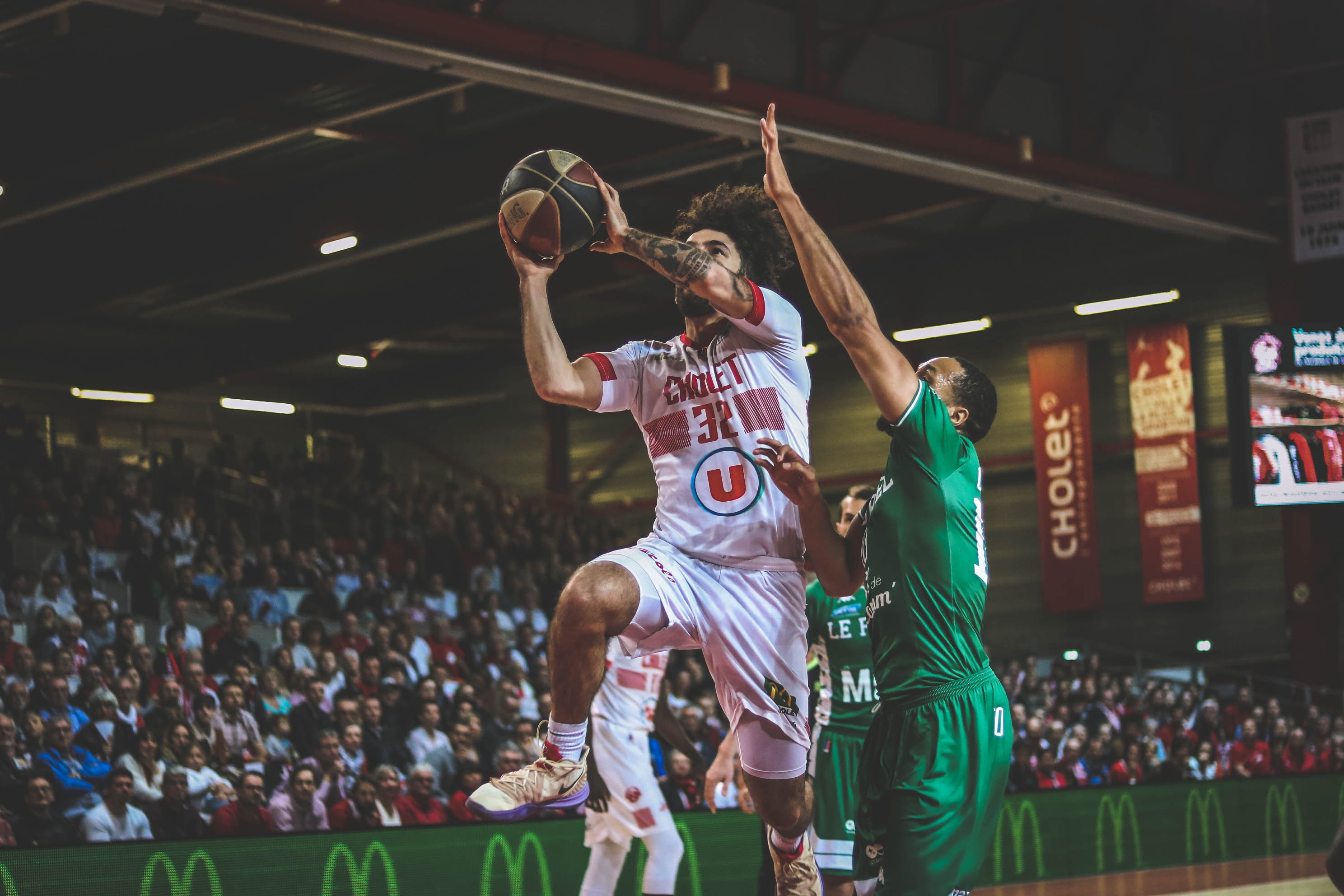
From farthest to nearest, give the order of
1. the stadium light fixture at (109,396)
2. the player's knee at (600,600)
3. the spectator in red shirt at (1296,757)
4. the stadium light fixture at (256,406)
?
the stadium light fixture at (256,406), the stadium light fixture at (109,396), the spectator in red shirt at (1296,757), the player's knee at (600,600)

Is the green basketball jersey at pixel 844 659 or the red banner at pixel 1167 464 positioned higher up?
the red banner at pixel 1167 464

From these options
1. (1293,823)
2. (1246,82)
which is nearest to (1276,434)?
(1293,823)

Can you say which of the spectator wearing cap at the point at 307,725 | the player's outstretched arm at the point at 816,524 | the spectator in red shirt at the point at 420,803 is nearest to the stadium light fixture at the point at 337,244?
the spectator wearing cap at the point at 307,725

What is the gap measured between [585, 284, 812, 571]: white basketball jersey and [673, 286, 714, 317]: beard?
0.12 meters

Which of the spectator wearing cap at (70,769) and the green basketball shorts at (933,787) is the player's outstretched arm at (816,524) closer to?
the green basketball shorts at (933,787)

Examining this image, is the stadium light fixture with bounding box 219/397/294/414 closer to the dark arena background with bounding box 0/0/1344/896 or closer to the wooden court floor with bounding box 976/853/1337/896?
the dark arena background with bounding box 0/0/1344/896

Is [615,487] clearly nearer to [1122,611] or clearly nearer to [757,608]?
[1122,611]

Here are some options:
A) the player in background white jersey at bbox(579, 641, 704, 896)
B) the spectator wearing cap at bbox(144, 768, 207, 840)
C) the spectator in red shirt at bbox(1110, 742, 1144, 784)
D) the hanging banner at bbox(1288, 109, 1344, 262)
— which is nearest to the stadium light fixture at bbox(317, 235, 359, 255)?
the spectator wearing cap at bbox(144, 768, 207, 840)

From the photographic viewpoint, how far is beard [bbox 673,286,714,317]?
17.4 ft

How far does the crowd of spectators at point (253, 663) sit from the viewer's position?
34.3ft

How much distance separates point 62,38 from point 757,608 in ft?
39.1

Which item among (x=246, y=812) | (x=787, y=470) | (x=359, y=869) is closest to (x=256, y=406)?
(x=246, y=812)

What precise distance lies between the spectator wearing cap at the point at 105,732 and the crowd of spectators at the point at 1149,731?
9418 millimetres

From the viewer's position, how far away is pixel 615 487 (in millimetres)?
29750
